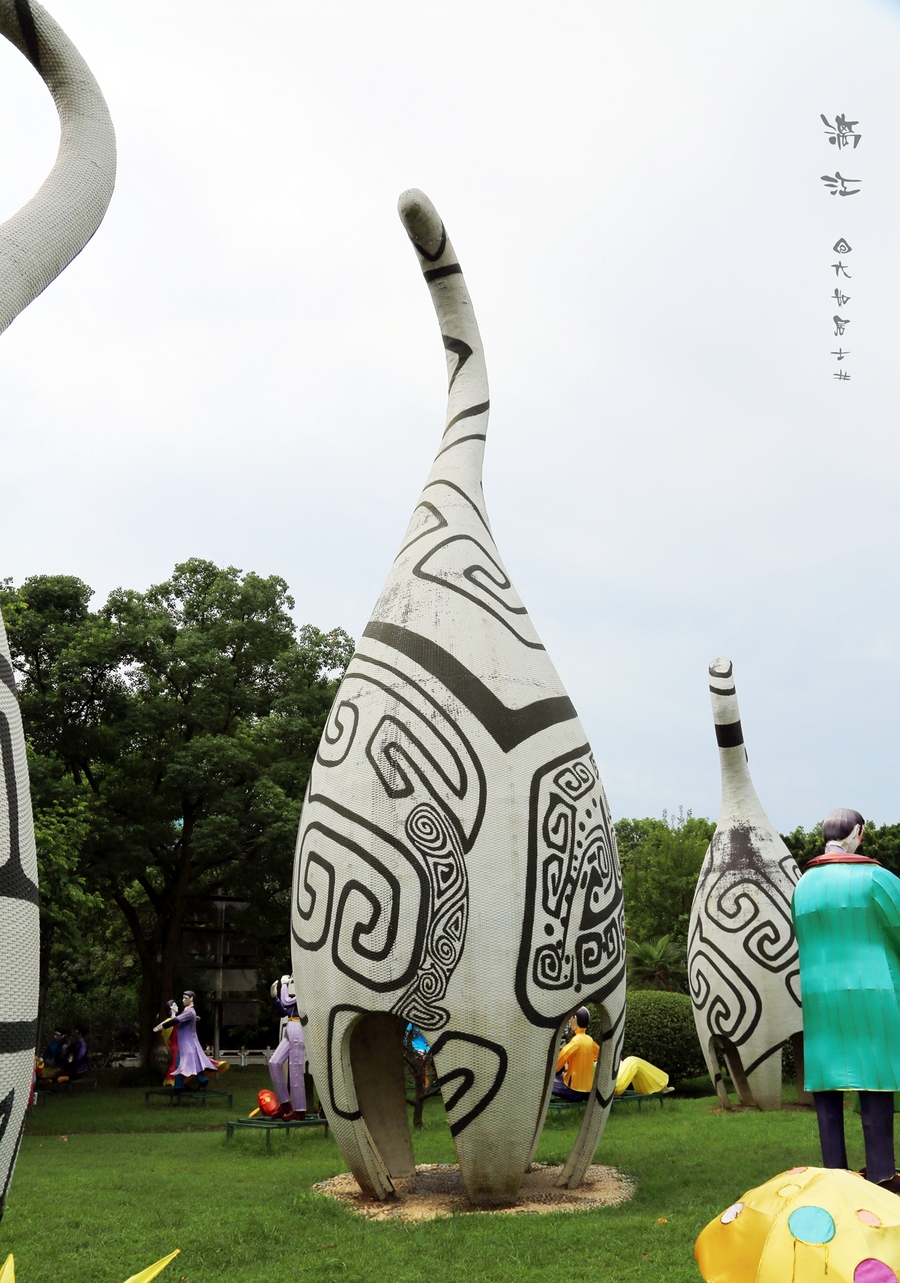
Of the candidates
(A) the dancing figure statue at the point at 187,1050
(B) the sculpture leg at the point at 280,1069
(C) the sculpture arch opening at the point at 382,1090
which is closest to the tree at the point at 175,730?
(A) the dancing figure statue at the point at 187,1050

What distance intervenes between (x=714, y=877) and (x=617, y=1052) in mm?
6400

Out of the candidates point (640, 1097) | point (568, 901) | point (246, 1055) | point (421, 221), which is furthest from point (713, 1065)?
point (246, 1055)

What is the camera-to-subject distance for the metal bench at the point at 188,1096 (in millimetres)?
16614

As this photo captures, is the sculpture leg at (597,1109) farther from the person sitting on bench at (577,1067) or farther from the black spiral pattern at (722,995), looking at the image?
the black spiral pattern at (722,995)

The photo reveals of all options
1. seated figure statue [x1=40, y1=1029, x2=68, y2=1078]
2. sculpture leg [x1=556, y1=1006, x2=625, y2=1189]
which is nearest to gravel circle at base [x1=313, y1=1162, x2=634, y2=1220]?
sculpture leg [x1=556, y1=1006, x2=625, y2=1189]

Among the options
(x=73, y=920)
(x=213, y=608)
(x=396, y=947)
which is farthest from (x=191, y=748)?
(x=396, y=947)

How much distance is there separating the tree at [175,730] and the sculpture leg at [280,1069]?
5.55 m

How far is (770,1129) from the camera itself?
11.4 meters

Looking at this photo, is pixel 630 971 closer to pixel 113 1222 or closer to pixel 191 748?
pixel 191 748

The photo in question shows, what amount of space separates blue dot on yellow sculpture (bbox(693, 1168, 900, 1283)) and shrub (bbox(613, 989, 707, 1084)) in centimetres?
1377

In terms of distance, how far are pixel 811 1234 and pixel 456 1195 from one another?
543 cm

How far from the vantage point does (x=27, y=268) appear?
3721 mm

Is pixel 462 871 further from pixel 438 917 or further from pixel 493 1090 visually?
pixel 493 1090

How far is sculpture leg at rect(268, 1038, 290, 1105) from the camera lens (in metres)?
12.5
